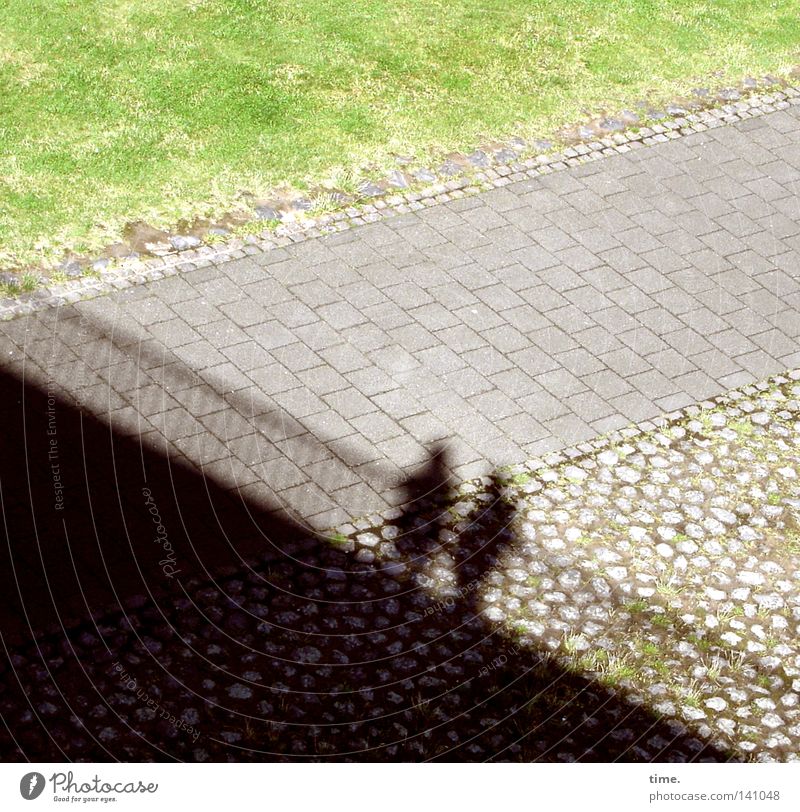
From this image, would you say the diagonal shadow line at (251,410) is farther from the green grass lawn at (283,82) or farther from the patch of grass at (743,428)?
the patch of grass at (743,428)

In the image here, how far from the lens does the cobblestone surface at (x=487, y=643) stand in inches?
214

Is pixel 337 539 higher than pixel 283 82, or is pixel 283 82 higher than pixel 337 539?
pixel 283 82

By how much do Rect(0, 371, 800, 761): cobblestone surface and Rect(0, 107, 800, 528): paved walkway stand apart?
1.66ft

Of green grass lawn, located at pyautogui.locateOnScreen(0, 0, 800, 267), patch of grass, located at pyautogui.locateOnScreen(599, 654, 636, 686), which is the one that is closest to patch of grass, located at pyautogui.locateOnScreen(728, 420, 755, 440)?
patch of grass, located at pyautogui.locateOnScreen(599, 654, 636, 686)

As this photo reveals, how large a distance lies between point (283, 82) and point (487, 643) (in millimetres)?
6534

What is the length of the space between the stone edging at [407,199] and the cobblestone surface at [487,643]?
2818 mm

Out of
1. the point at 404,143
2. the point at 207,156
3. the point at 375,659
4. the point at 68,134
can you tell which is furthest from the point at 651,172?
the point at 375,659

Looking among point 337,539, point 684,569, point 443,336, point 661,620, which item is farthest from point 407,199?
point 661,620

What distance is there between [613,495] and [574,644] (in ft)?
3.87

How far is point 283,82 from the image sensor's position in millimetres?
10898

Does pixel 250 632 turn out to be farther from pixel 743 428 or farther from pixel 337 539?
pixel 743 428

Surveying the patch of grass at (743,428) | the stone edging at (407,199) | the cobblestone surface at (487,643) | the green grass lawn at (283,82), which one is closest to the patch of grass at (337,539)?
the cobblestone surface at (487,643)

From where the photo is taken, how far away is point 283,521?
6.55 metres

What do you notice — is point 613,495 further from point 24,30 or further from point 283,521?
point 24,30
